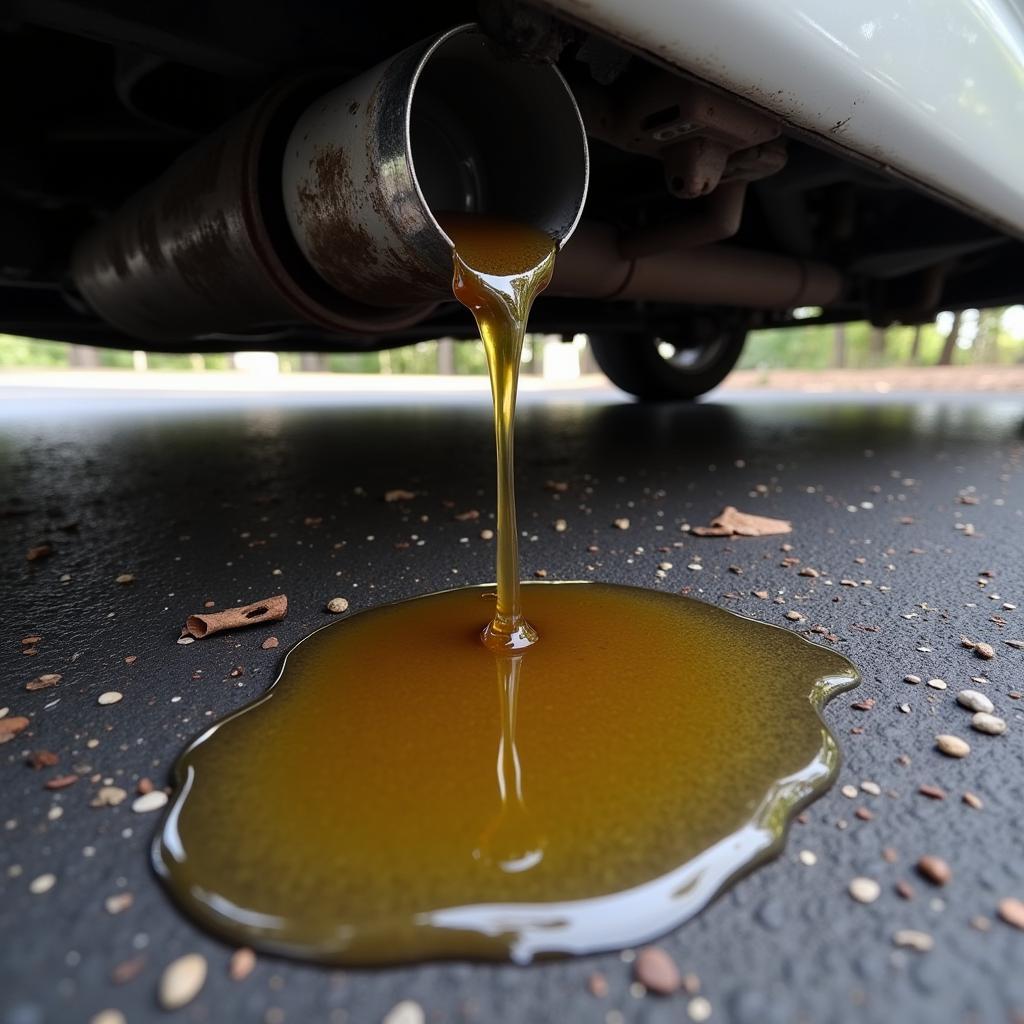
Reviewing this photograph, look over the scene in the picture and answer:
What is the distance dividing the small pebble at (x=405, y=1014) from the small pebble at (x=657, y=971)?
0.43 ft

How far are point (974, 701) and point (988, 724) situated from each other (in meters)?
0.05

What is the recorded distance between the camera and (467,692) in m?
0.77

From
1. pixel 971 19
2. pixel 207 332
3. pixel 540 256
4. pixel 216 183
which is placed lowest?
pixel 207 332

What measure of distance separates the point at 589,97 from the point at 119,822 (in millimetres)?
1056

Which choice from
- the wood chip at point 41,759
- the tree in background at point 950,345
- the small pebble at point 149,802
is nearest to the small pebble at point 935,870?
the small pebble at point 149,802

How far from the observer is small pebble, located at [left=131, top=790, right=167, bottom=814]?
0.59m

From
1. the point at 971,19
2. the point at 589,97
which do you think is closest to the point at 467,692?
the point at 589,97

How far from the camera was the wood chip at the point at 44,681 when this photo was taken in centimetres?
79

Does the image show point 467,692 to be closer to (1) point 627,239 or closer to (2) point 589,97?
(2) point 589,97

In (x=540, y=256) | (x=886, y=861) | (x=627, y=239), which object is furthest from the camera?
(x=627, y=239)

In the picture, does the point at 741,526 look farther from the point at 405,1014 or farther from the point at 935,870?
the point at 405,1014

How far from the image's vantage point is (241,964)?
45 cm

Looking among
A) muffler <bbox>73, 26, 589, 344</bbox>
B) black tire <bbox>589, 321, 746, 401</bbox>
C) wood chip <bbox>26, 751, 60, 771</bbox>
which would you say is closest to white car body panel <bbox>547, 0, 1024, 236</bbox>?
muffler <bbox>73, 26, 589, 344</bbox>

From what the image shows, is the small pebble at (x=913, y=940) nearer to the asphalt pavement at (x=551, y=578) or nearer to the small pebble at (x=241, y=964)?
the asphalt pavement at (x=551, y=578)
